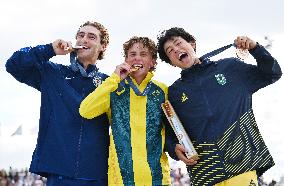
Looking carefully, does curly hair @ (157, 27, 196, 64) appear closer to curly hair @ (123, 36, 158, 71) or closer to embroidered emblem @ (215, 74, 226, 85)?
curly hair @ (123, 36, 158, 71)

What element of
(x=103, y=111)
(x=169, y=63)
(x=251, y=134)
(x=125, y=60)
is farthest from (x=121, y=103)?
(x=251, y=134)

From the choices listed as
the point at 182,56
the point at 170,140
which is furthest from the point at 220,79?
the point at 170,140

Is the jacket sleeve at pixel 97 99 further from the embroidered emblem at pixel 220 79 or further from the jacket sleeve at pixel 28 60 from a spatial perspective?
the embroidered emblem at pixel 220 79

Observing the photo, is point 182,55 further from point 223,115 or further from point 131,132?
point 131,132

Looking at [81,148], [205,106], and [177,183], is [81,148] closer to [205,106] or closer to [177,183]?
[205,106]

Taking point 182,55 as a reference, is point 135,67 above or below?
below

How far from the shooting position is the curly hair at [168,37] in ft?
19.8

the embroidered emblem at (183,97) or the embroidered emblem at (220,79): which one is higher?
the embroidered emblem at (220,79)

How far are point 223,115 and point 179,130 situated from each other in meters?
0.49

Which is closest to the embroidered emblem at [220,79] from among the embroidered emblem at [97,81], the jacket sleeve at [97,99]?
the jacket sleeve at [97,99]

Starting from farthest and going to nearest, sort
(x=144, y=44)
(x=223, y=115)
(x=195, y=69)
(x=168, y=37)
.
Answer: (x=168, y=37) → (x=144, y=44) → (x=195, y=69) → (x=223, y=115)

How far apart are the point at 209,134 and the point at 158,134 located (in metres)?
0.61

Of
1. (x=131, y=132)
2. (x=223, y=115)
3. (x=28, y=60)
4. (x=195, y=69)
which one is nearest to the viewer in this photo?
(x=223, y=115)

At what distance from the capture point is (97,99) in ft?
16.7
